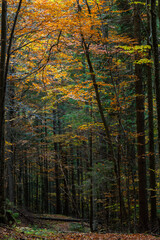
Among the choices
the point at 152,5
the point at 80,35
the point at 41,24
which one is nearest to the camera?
the point at 152,5

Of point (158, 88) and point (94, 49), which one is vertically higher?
point (94, 49)

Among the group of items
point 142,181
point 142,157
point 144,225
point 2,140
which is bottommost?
point 144,225

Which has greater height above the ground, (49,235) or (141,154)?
(141,154)

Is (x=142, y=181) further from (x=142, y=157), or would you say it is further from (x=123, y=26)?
(x=123, y=26)

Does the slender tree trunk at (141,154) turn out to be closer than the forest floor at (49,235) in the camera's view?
No

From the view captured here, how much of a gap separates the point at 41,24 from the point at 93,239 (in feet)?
23.2

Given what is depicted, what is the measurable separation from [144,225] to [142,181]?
6.08 ft

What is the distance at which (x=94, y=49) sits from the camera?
8.94 m

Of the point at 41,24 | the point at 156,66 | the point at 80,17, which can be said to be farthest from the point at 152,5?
the point at 41,24

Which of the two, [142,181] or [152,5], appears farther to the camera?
[142,181]

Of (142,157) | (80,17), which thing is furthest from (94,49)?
(142,157)

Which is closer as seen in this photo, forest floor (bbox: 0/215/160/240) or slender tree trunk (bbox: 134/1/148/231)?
forest floor (bbox: 0/215/160/240)

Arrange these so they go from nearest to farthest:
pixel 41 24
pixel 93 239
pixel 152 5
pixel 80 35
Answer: pixel 152 5, pixel 93 239, pixel 41 24, pixel 80 35

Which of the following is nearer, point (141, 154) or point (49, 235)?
point (49, 235)
